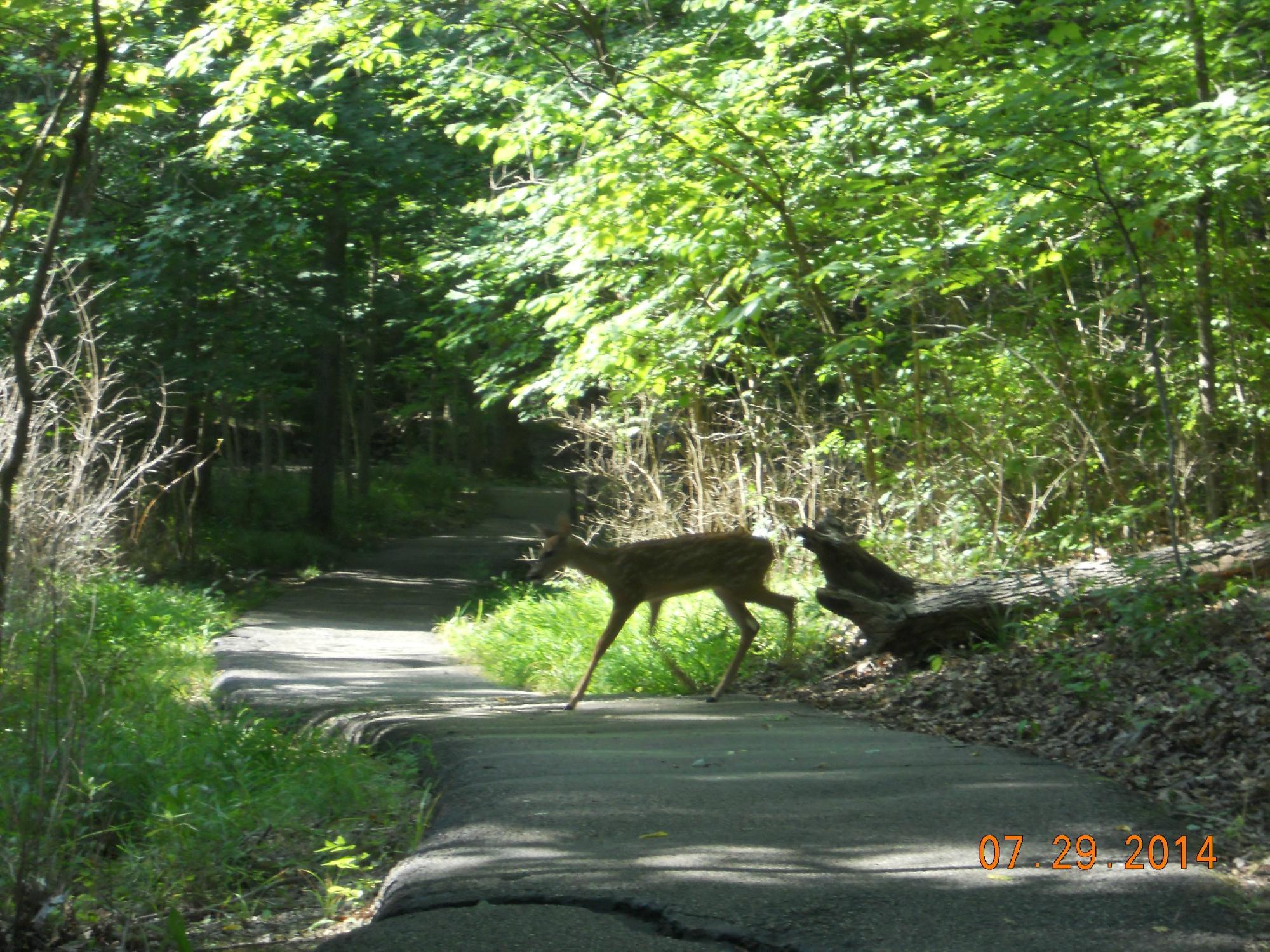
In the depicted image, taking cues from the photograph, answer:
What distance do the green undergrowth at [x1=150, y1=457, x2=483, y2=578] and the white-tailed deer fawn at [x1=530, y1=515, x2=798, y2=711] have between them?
38.5 ft

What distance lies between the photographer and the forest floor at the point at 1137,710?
5520mm

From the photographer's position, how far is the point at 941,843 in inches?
196

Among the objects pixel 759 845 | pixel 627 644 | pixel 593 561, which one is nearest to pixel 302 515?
pixel 627 644

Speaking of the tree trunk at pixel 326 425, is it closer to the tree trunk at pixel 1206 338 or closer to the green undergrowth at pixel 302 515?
the green undergrowth at pixel 302 515

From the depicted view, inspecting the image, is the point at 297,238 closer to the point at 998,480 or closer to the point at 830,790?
the point at 998,480

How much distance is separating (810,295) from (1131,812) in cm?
712

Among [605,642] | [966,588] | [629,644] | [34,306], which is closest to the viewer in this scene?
[34,306]

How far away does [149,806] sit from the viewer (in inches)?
261

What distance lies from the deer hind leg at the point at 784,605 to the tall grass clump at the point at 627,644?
3.6 inches

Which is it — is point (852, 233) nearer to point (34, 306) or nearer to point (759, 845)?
point (34, 306)
